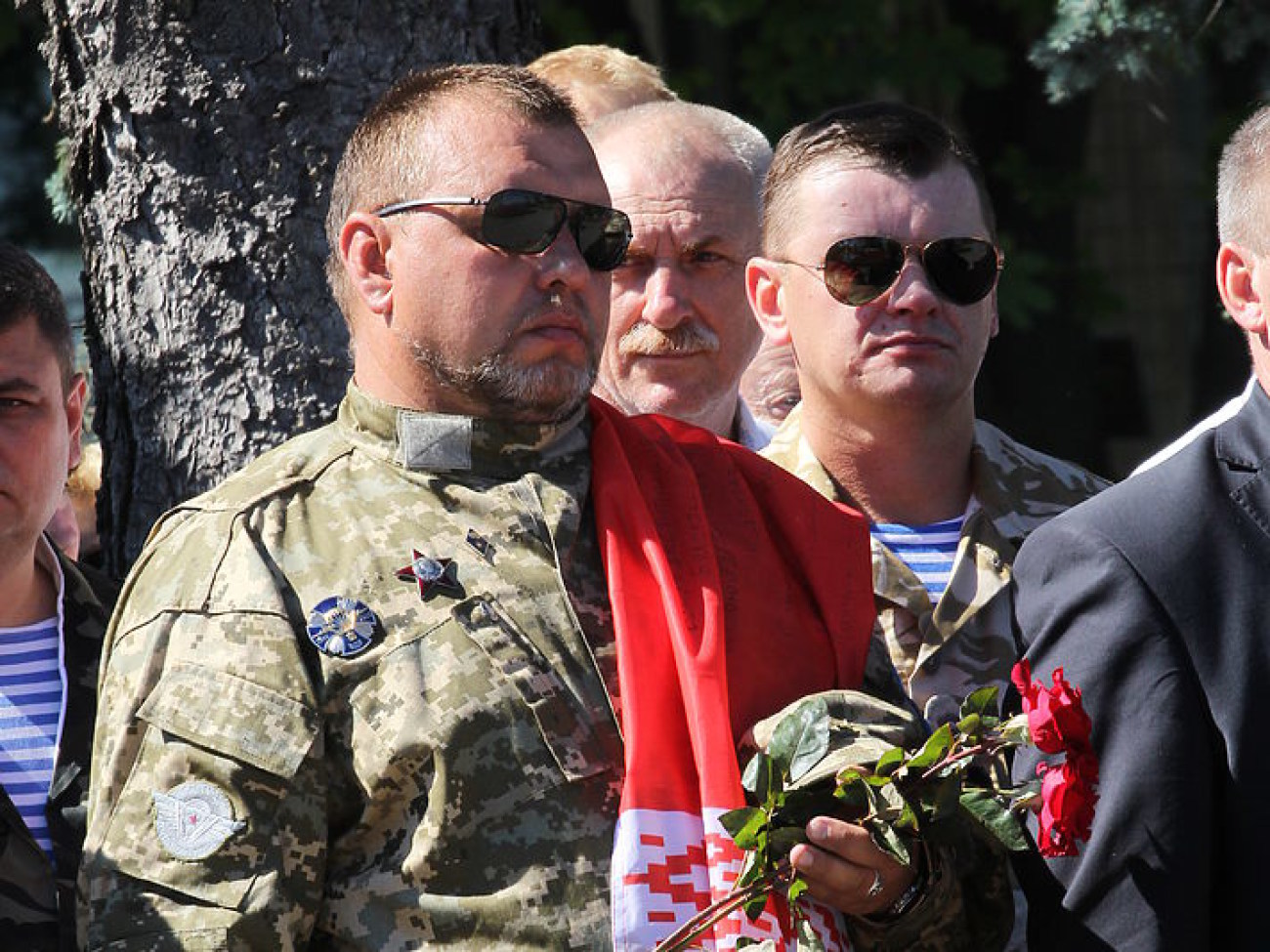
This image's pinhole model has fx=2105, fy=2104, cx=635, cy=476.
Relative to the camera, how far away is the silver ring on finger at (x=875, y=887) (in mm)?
2873

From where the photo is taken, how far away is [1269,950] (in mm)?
2787

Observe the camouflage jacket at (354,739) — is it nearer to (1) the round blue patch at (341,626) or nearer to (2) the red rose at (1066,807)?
(1) the round blue patch at (341,626)

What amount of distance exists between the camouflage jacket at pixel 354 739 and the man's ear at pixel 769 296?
40.1 inches

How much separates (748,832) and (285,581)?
2.46ft

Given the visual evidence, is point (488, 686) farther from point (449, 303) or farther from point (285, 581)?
point (449, 303)

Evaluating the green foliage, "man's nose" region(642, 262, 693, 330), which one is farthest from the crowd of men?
the green foliage

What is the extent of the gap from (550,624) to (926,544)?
3.23 ft

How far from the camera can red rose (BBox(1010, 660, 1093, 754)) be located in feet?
8.77

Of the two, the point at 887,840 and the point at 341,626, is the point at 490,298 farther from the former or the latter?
the point at 887,840

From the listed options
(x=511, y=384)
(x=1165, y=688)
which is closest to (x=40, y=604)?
(x=511, y=384)

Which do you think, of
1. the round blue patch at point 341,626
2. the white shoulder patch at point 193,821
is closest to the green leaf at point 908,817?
the round blue patch at point 341,626

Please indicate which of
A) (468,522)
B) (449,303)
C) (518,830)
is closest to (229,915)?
(518,830)

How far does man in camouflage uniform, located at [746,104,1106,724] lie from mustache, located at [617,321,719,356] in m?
0.39

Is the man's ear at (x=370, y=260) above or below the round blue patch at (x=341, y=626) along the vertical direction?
above
